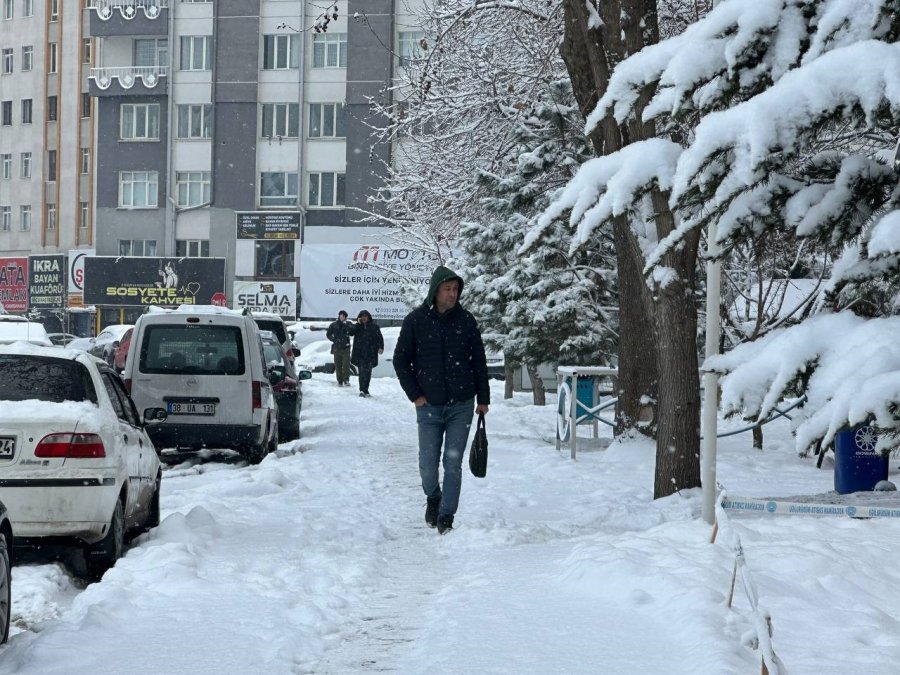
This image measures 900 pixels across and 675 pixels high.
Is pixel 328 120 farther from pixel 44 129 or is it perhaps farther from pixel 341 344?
pixel 341 344

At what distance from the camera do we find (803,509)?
29.5 ft

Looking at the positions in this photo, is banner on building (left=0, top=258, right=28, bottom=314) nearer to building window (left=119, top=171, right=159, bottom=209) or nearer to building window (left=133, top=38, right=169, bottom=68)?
building window (left=119, top=171, right=159, bottom=209)

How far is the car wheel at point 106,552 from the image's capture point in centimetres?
774

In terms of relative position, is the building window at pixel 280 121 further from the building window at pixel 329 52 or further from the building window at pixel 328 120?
the building window at pixel 329 52

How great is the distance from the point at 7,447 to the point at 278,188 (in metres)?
49.8

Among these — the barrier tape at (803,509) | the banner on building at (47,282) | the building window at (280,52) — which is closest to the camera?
the barrier tape at (803,509)

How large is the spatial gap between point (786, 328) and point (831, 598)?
2818mm

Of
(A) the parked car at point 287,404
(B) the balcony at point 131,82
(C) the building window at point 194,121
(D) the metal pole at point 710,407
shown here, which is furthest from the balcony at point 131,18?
(D) the metal pole at point 710,407

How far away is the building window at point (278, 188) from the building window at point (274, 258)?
6.57ft

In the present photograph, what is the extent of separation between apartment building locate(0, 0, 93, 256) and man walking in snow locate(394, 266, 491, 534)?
193 feet

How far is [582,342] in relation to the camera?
21312mm

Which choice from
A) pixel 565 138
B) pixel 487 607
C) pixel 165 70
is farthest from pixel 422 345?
pixel 165 70

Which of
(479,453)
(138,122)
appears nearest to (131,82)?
(138,122)

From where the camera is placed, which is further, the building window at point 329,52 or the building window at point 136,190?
the building window at point 136,190
